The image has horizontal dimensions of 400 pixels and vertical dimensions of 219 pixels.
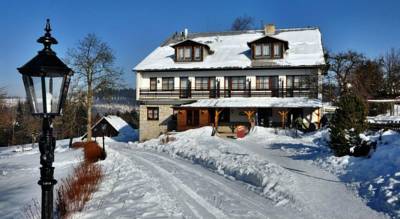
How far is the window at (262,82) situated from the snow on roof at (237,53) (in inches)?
51.5

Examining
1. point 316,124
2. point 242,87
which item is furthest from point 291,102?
point 242,87

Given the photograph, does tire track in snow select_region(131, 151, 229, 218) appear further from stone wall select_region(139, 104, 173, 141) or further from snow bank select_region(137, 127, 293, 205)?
stone wall select_region(139, 104, 173, 141)

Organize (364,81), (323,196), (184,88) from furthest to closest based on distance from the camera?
(184,88), (364,81), (323,196)

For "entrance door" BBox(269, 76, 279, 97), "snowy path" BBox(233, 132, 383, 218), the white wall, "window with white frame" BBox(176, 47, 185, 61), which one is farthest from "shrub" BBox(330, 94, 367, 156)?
"window with white frame" BBox(176, 47, 185, 61)

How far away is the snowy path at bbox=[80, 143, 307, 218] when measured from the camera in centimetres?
747

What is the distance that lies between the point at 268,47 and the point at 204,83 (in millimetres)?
6488

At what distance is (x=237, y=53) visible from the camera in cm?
3347

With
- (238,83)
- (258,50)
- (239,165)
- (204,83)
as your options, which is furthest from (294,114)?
(239,165)

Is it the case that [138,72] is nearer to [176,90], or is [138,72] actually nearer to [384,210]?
[176,90]

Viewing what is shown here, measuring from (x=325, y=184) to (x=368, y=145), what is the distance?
357 cm

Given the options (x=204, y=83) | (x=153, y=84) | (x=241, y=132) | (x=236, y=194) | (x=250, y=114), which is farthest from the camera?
(x=153, y=84)

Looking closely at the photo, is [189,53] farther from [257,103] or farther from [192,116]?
[257,103]

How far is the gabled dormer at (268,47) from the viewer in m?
31.2

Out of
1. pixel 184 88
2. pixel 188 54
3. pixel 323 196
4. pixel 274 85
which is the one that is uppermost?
pixel 188 54
